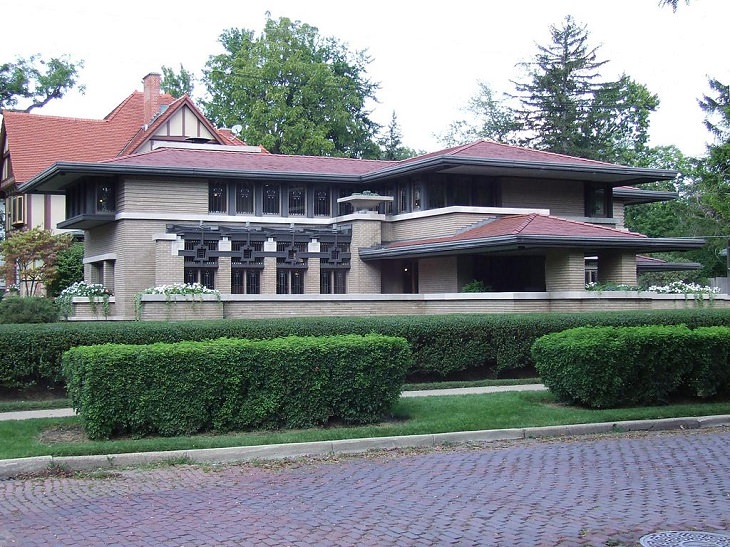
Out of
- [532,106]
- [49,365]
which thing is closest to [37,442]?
[49,365]

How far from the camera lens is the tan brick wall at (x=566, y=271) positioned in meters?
25.5

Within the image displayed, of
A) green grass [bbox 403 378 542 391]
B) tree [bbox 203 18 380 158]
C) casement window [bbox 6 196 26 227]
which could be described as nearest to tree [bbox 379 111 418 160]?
tree [bbox 203 18 380 158]

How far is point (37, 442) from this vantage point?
11422mm

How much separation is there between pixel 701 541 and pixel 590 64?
56759 mm

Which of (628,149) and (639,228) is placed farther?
(628,149)

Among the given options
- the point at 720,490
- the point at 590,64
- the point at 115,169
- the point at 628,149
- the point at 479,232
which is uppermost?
the point at 590,64

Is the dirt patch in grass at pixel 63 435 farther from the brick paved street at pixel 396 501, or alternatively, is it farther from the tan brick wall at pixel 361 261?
the tan brick wall at pixel 361 261

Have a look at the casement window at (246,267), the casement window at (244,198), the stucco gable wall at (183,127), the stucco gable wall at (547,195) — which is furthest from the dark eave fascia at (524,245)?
the stucco gable wall at (183,127)

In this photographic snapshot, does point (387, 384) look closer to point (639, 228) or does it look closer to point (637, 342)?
point (637, 342)

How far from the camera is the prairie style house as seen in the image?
26359 mm

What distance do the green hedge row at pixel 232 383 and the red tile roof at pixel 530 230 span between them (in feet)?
39.8

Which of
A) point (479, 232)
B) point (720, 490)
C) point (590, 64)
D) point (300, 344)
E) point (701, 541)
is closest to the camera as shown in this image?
point (701, 541)

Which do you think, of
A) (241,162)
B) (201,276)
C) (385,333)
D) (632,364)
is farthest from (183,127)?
(632,364)

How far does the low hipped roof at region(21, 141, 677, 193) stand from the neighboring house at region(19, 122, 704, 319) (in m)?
0.07
